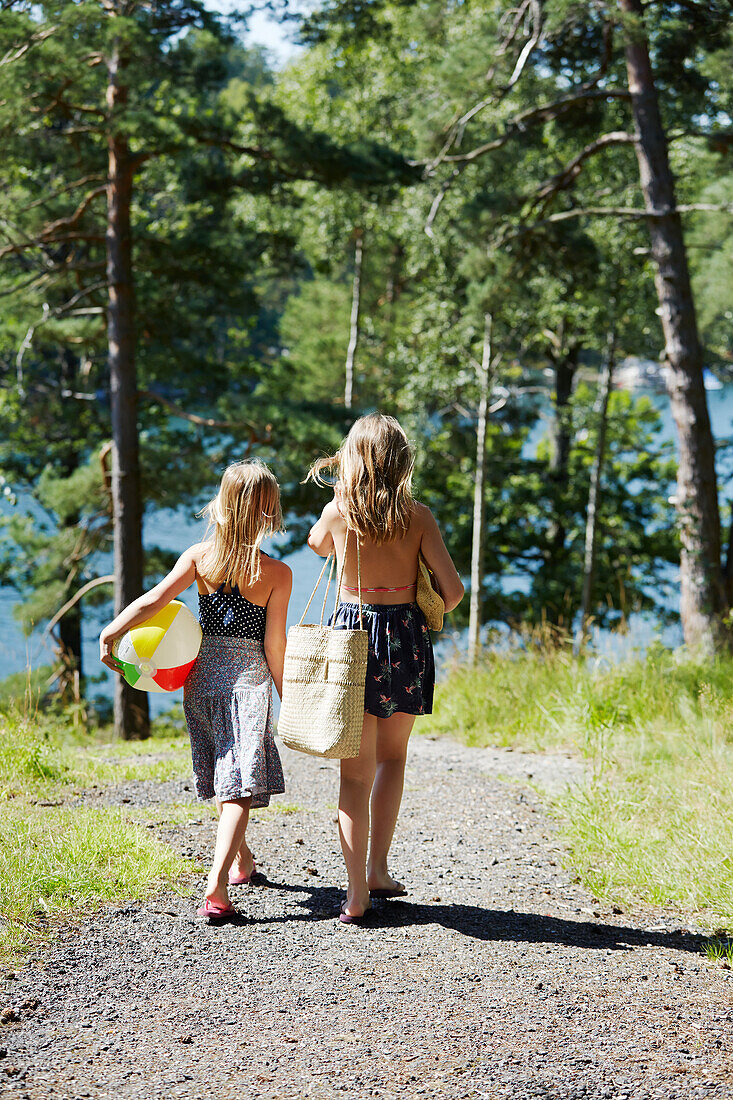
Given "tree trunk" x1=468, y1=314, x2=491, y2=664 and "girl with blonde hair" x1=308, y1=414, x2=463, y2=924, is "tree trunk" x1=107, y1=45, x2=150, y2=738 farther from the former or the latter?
"girl with blonde hair" x1=308, y1=414, x2=463, y2=924

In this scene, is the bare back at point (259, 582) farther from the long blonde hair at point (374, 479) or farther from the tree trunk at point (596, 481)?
the tree trunk at point (596, 481)

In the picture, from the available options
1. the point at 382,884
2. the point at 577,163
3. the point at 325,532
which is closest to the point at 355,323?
the point at 577,163

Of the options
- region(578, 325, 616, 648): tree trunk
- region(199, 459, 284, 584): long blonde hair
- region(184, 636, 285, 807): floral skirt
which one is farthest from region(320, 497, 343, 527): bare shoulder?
region(578, 325, 616, 648): tree trunk

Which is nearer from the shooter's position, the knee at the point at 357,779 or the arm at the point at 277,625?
the knee at the point at 357,779

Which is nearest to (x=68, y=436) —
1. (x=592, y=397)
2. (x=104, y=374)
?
(x=104, y=374)

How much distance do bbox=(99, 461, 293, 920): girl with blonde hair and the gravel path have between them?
15.1 inches

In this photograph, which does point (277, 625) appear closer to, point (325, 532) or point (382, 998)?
point (325, 532)

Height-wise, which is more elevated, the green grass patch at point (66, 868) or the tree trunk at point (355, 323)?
the tree trunk at point (355, 323)

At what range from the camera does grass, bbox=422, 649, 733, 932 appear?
4.00 metres

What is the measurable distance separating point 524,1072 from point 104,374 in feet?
50.2

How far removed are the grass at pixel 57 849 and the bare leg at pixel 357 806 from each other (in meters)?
0.79

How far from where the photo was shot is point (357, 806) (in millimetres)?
3490

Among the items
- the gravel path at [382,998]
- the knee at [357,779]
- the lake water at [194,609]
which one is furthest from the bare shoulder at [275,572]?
the lake water at [194,609]

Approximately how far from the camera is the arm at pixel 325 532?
11.5 ft
